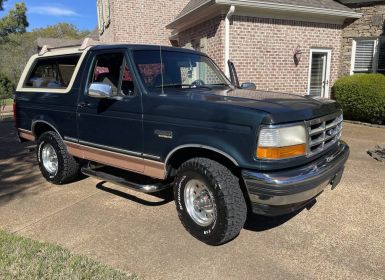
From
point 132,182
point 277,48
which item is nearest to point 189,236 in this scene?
point 132,182

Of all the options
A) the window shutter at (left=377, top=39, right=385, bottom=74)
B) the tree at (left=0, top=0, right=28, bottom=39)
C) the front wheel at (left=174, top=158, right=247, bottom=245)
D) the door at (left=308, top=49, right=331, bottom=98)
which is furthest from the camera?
the tree at (left=0, top=0, right=28, bottom=39)

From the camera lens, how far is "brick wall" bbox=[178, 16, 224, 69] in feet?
32.4

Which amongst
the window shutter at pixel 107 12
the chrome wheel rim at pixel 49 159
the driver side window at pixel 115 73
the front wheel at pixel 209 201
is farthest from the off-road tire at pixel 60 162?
the window shutter at pixel 107 12

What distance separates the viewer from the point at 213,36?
10.3m

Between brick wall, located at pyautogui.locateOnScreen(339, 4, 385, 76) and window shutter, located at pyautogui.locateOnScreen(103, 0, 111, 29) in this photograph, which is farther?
window shutter, located at pyautogui.locateOnScreen(103, 0, 111, 29)

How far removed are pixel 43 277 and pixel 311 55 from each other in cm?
1056

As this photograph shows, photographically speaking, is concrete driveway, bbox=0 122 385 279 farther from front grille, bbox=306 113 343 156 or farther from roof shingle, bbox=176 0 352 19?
roof shingle, bbox=176 0 352 19

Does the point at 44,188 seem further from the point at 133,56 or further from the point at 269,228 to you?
the point at 269,228

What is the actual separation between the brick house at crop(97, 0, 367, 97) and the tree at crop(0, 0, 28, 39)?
181 feet

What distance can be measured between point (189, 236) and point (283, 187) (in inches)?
50.2

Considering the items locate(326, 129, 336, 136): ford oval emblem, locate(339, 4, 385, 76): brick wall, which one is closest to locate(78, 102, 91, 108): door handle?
locate(326, 129, 336, 136): ford oval emblem

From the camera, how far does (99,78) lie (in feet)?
15.5

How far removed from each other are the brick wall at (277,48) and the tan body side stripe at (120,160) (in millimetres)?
6273

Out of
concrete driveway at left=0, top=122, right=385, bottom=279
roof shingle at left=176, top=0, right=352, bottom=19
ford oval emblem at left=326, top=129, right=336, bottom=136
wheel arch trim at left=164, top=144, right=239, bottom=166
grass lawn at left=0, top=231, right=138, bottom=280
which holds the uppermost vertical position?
roof shingle at left=176, top=0, right=352, bottom=19
